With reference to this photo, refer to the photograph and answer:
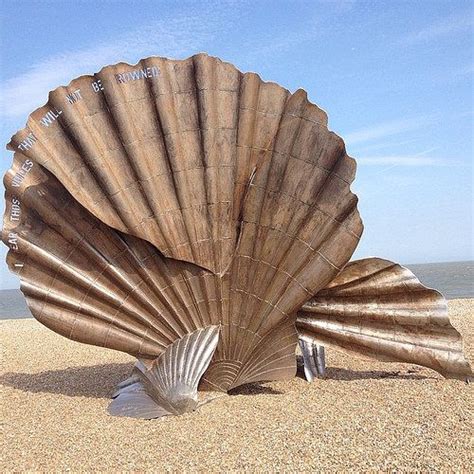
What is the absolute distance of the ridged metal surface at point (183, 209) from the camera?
5.30 meters

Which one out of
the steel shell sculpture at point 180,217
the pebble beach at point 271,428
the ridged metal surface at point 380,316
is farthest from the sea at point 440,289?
the steel shell sculpture at point 180,217

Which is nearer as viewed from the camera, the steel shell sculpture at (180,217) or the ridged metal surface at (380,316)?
the steel shell sculpture at (180,217)

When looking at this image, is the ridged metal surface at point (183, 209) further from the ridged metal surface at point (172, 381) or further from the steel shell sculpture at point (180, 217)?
the ridged metal surface at point (172, 381)

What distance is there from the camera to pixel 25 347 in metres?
11.4

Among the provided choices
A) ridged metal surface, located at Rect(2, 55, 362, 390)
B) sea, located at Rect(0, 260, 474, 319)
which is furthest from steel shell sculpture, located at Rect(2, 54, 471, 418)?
sea, located at Rect(0, 260, 474, 319)

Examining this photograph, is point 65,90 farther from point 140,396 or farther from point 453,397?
point 453,397

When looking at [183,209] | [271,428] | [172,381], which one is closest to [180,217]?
[183,209]

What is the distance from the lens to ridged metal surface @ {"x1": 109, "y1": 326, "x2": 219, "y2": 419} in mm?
5055

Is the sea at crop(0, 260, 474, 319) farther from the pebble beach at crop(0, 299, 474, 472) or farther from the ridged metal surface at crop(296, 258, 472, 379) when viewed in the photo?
the pebble beach at crop(0, 299, 474, 472)

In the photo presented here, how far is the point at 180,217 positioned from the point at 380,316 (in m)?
2.30

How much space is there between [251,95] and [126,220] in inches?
64.8

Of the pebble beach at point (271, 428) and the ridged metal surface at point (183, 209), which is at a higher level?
the ridged metal surface at point (183, 209)

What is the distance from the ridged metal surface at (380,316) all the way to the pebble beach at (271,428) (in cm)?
35

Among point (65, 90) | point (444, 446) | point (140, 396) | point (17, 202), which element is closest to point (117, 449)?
point (140, 396)
